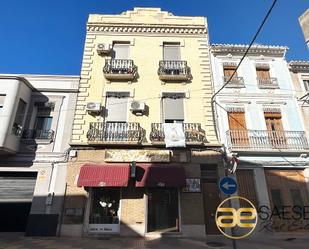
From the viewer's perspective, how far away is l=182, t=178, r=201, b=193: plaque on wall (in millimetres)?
11023

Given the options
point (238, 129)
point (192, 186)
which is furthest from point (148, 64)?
point (192, 186)

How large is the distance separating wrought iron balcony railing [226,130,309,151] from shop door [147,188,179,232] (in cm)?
400

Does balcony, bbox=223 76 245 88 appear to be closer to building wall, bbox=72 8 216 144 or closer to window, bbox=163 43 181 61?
building wall, bbox=72 8 216 144

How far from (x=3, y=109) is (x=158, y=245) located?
9287mm

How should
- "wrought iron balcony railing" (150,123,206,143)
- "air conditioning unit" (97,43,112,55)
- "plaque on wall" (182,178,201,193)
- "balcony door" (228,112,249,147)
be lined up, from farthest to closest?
1. "air conditioning unit" (97,43,112,55)
2. "balcony door" (228,112,249,147)
3. "wrought iron balcony railing" (150,123,206,143)
4. "plaque on wall" (182,178,201,193)

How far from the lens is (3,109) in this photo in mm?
11125

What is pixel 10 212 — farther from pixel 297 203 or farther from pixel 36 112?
pixel 297 203

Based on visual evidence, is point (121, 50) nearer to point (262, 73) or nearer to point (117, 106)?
point (117, 106)

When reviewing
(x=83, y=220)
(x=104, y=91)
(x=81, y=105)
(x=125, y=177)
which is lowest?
(x=83, y=220)

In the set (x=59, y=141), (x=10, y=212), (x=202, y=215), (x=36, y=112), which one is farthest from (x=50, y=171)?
(x=202, y=215)

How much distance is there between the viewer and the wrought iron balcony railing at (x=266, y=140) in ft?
40.0

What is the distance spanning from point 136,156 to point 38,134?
5.19m

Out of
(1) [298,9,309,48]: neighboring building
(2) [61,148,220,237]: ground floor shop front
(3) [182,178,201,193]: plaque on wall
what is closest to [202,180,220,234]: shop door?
(2) [61,148,220,237]: ground floor shop front

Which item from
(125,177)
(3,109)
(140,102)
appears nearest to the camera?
(125,177)
